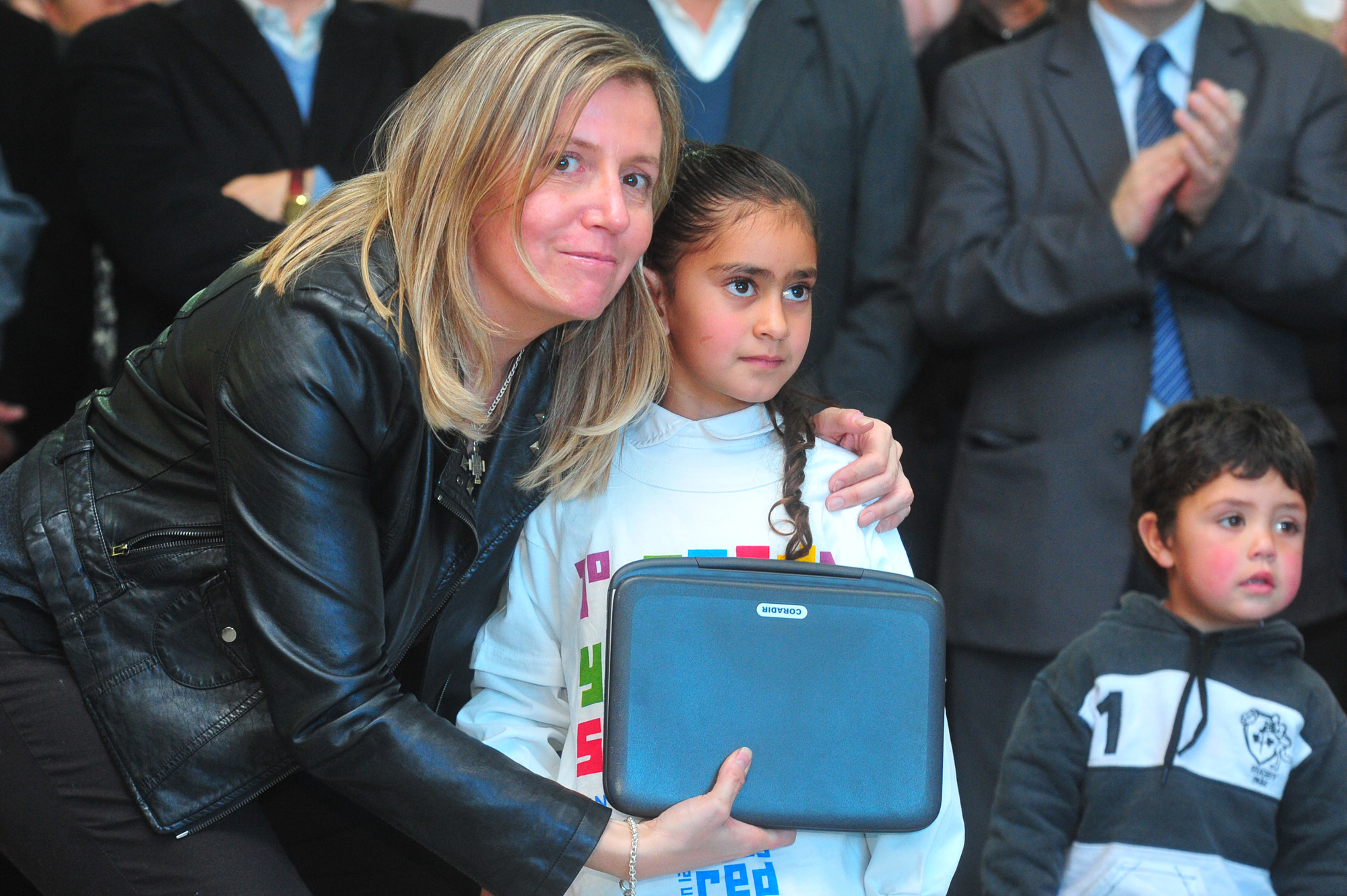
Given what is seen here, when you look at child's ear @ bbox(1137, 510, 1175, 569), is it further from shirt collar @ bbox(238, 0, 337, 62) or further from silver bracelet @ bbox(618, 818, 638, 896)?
shirt collar @ bbox(238, 0, 337, 62)

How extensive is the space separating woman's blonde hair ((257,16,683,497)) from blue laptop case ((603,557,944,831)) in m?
0.37

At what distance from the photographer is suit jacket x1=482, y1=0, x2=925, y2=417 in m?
3.15

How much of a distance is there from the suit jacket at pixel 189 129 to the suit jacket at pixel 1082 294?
1.38 metres

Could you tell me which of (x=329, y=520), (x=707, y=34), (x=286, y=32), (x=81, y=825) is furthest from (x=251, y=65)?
(x=81, y=825)

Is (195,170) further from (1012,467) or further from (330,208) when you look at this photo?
(1012,467)

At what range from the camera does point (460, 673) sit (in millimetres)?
2244

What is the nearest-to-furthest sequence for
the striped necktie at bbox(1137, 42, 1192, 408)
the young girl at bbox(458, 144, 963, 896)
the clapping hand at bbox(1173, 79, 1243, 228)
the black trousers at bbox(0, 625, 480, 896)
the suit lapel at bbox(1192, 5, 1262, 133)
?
the black trousers at bbox(0, 625, 480, 896) < the young girl at bbox(458, 144, 963, 896) < the clapping hand at bbox(1173, 79, 1243, 228) < the striped necktie at bbox(1137, 42, 1192, 408) < the suit lapel at bbox(1192, 5, 1262, 133)

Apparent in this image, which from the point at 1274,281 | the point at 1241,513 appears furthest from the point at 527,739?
the point at 1274,281

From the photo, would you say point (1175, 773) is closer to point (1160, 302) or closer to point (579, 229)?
point (1160, 302)

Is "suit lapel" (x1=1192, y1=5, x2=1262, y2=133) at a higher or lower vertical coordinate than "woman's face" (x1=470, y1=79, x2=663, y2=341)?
higher

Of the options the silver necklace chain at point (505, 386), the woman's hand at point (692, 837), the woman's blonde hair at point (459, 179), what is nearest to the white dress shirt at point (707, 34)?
the woman's blonde hair at point (459, 179)

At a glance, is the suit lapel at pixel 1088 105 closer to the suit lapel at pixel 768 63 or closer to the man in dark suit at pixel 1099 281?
the man in dark suit at pixel 1099 281

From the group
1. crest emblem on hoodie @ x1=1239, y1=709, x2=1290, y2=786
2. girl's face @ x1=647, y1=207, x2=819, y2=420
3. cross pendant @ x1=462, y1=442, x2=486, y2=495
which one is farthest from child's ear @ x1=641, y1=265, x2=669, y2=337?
crest emblem on hoodie @ x1=1239, y1=709, x2=1290, y2=786

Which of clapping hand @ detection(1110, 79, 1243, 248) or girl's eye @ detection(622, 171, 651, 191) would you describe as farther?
clapping hand @ detection(1110, 79, 1243, 248)
